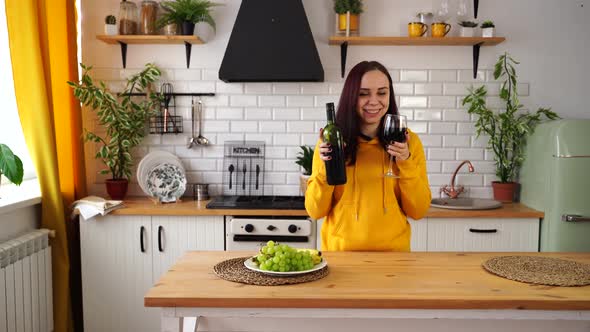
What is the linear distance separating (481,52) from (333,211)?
228 cm

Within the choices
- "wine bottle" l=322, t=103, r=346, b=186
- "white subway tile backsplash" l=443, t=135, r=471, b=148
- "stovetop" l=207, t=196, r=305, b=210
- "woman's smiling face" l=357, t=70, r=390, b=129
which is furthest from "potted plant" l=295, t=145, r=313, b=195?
"wine bottle" l=322, t=103, r=346, b=186

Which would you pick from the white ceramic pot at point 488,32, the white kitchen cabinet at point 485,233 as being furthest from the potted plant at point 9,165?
the white ceramic pot at point 488,32

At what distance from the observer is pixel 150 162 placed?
397 centimetres

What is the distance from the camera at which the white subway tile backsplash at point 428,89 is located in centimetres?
409

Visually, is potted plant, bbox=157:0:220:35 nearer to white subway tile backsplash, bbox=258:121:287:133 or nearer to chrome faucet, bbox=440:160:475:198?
white subway tile backsplash, bbox=258:121:287:133

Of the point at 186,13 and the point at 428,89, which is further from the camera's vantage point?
the point at 428,89

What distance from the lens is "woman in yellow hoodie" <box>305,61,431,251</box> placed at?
231cm

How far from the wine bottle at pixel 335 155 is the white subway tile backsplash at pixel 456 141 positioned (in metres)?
2.23

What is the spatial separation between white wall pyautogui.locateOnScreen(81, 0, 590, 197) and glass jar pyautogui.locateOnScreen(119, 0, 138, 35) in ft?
0.59

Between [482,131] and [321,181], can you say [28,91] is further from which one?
[482,131]

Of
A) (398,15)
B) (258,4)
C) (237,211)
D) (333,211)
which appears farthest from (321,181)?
(398,15)

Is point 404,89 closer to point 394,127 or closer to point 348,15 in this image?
point 348,15

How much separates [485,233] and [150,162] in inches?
90.1

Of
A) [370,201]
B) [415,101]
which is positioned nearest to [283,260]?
[370,201]
